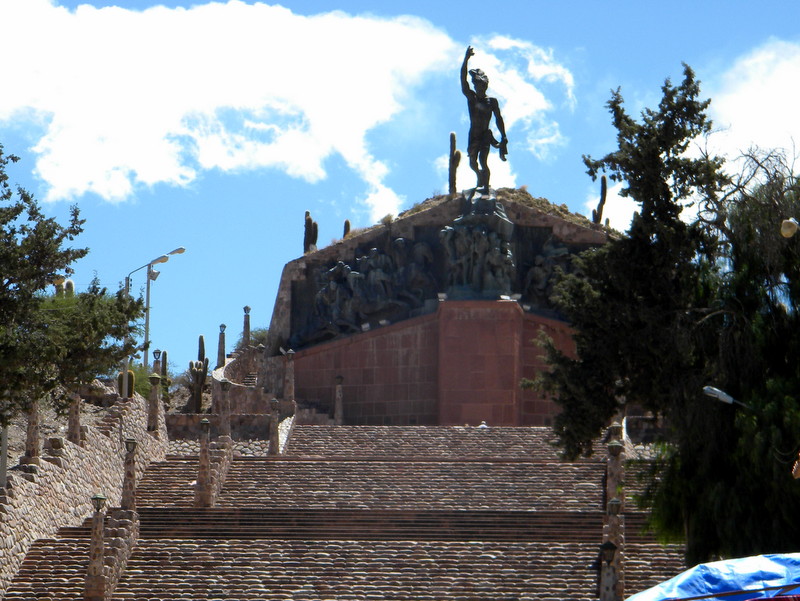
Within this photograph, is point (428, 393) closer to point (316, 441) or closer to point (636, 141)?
point (316, 441)

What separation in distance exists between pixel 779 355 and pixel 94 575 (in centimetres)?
1144

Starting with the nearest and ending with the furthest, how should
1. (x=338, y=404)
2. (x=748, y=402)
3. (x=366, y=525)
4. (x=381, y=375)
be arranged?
1. (x=748, y=402)
2. (x=366, y=525)
3. (x=338, y=404)
4. (x=381, y=375)

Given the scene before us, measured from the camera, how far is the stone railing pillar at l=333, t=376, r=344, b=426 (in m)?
43.2

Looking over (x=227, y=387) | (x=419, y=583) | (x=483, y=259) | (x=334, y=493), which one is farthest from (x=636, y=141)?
(x=483, y=259)

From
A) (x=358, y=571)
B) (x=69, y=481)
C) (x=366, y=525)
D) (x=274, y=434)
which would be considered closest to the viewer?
(x=358, y=571)

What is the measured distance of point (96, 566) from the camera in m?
28.2

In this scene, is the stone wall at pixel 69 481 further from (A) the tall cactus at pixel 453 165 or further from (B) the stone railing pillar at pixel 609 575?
(A) the tall cactus at pixel 453 165

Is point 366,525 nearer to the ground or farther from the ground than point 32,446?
nearer to the ground

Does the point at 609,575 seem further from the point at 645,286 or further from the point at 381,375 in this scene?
the point at 381,375

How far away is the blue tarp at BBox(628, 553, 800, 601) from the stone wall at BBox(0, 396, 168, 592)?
58.9 feet

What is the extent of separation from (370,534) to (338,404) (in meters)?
12.9

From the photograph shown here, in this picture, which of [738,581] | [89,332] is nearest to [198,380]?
[89,332]

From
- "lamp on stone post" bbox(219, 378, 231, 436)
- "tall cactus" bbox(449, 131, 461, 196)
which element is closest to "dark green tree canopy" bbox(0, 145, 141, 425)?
"lamp on stone post" bbox(219, 378, 231, 436)

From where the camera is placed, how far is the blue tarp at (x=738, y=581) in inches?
521
